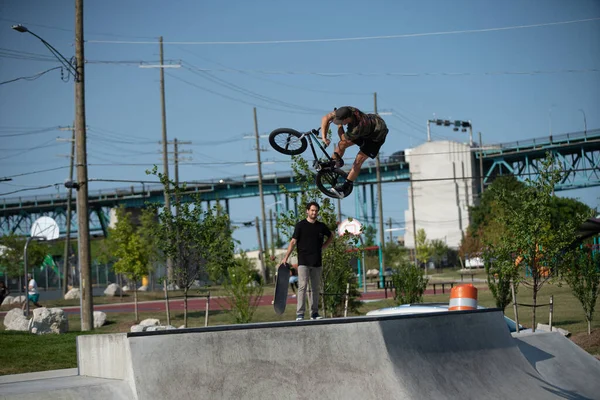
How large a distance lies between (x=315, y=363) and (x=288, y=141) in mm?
4962

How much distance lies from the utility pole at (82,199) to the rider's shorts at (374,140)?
13.7 metres

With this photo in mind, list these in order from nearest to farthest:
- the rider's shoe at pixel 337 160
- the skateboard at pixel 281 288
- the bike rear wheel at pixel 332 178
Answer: the rider's shoe at pixel 337 160 < the bike rear wheel at pixel 332 178 < the skateboard at pixel 281 288

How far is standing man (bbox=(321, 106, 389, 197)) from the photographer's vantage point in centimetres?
1198

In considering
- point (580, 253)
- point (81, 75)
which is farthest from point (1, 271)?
→ point (580, 253)

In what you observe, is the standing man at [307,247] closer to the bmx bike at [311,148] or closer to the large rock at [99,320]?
→ the bmx bike at [311,148]

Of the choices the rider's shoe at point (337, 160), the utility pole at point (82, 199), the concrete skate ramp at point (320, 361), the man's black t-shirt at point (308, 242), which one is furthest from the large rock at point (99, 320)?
the concrete skate ramp at point (320, 361)

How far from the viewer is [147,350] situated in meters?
8.83

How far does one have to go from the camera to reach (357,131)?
1214cm

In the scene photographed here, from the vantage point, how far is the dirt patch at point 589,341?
58.0ft

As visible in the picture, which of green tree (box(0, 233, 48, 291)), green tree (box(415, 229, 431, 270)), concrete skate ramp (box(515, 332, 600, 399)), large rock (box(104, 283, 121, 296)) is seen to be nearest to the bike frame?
concrete skate ramp (box(515, 332, 600, 399))

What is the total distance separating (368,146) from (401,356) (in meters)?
3.82

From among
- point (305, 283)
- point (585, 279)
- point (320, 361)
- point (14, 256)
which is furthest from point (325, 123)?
point (14, 256)

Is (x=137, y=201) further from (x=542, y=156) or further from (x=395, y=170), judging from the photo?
(x=542, y=156)

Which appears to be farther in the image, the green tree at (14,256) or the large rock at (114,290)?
the green tree at (14,256)
